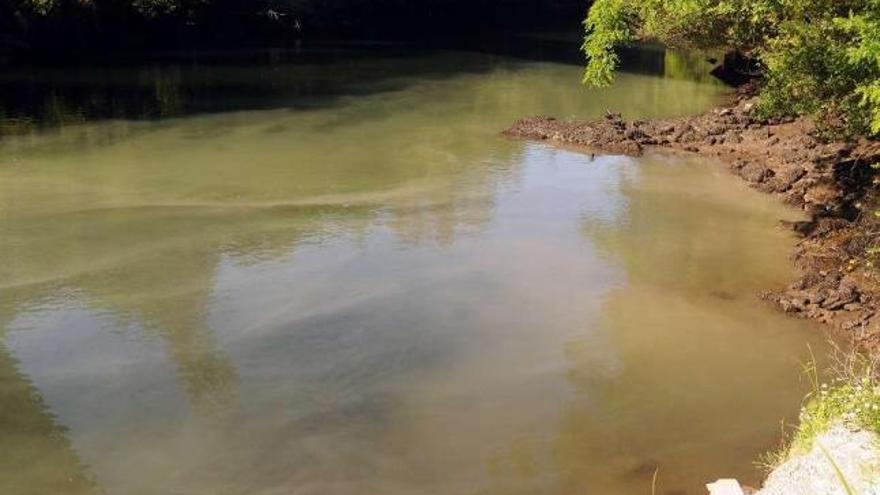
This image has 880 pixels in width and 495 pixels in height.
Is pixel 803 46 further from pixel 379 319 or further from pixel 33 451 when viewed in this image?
pixel 33 451

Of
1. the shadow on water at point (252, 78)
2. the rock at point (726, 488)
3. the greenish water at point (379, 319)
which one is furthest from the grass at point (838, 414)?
the shadow on water at point (252, 78)

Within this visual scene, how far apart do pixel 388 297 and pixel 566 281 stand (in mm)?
3108

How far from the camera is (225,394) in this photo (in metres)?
10.7

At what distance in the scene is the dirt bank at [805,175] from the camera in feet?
43.5

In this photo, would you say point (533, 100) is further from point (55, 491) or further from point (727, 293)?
point (55, 491)

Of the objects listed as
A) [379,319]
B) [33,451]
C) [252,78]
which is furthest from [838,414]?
[252,78]

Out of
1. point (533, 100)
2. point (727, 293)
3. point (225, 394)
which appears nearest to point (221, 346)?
→ point (225, 394)

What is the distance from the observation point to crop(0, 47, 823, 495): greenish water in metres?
9.41

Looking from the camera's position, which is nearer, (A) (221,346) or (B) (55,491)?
(B) (55,491)

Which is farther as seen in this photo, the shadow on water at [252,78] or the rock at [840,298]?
the shadow on water at [252,78]

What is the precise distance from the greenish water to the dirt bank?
2.07 ft

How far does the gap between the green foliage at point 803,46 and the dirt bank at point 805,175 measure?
5.24ft

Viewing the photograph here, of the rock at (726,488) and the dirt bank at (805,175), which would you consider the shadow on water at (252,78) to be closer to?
the dirt bank at (805,175)

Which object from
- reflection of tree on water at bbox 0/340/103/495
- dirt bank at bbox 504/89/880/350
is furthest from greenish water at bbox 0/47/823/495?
dirt bank at bbox 504/89/880/350
